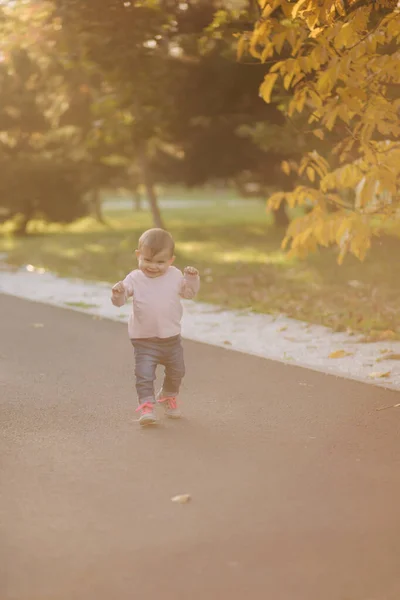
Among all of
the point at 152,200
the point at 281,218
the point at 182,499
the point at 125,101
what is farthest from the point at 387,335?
the point at 281,218

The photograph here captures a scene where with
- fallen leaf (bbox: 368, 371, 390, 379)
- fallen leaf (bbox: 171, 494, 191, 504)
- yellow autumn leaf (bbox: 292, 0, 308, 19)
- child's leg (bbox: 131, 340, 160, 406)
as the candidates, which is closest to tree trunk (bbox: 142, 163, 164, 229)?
fallen leaf (bbox: 368, 371, 390, 379)

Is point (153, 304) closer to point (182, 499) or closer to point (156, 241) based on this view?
point (156, 241)

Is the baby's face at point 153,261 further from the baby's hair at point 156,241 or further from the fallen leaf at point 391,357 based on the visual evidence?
the fallen leaf at point 391,357

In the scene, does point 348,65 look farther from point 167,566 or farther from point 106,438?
point 167,566

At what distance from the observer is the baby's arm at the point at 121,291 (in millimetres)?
6312

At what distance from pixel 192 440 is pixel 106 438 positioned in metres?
0.52

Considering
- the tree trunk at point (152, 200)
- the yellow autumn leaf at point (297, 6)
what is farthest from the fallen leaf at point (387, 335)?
the tree trunk at point (152, 200)

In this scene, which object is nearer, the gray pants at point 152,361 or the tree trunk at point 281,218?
the gray pants at point 152,361

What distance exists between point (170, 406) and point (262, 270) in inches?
427

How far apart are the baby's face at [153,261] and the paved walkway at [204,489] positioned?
982 millimetres

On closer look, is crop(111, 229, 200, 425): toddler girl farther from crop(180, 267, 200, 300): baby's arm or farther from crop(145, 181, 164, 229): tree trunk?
crop(145, 181, 164, 229): tree trunk

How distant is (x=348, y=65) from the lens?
6.91 m

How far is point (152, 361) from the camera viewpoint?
660 centimetres

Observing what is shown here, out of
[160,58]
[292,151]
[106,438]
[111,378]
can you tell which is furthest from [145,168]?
[106,438]
